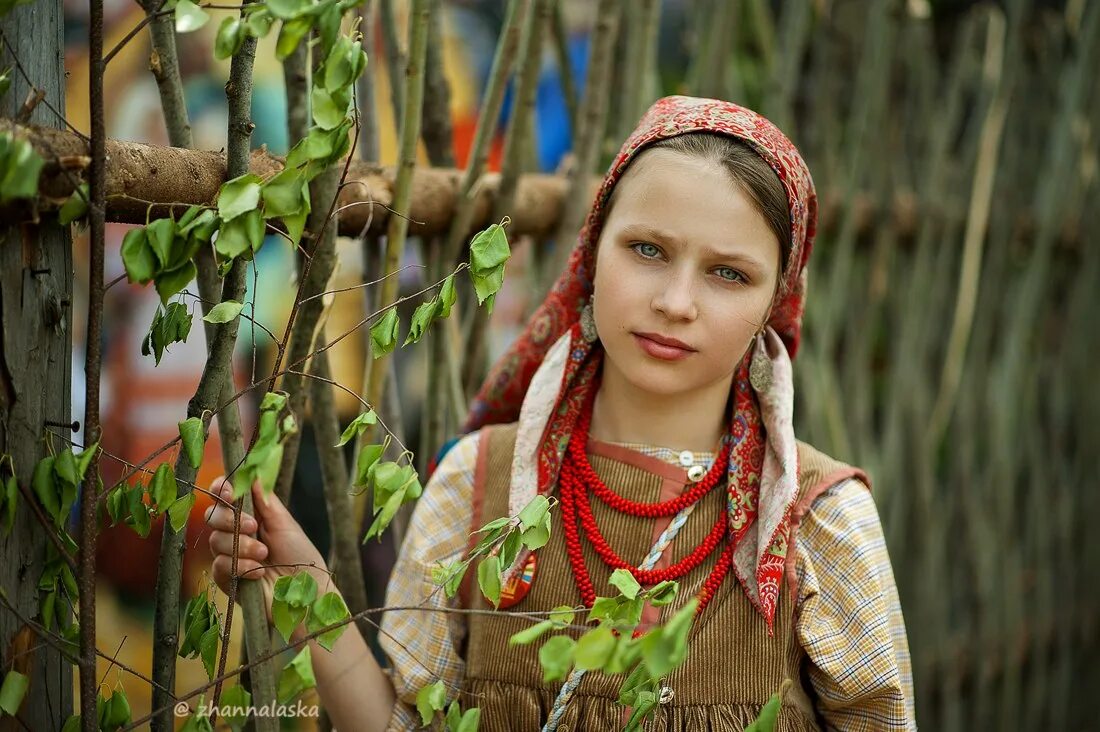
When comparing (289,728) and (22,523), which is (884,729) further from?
(289,728)

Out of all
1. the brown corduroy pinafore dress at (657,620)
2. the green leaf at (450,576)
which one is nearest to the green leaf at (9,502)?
the green leaf at (450,576)

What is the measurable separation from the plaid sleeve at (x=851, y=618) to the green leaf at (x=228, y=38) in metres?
0.83

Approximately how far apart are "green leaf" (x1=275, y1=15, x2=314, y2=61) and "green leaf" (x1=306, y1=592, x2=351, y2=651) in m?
0.42

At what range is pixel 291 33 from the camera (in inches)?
28.6

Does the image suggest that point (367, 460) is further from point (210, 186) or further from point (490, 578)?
point (210, 186)

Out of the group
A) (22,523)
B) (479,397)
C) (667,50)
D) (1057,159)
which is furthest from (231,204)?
(667,50)

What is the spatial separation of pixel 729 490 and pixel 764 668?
0.20m

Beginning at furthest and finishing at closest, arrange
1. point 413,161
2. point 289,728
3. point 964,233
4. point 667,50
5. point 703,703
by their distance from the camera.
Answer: point 667,50
point 964,233
point 289,728
point 413,161
point 703,703

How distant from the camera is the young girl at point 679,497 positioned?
1148mm

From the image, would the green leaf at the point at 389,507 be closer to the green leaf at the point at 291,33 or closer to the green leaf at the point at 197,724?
the green leaf at the point at 197,724

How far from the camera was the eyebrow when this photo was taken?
113cm

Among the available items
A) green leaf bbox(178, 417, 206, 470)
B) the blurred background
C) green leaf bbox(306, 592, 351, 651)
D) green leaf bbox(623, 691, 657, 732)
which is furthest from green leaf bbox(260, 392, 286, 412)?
the blurred background

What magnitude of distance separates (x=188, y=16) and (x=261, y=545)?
54 centimetres

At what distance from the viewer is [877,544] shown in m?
1.24
